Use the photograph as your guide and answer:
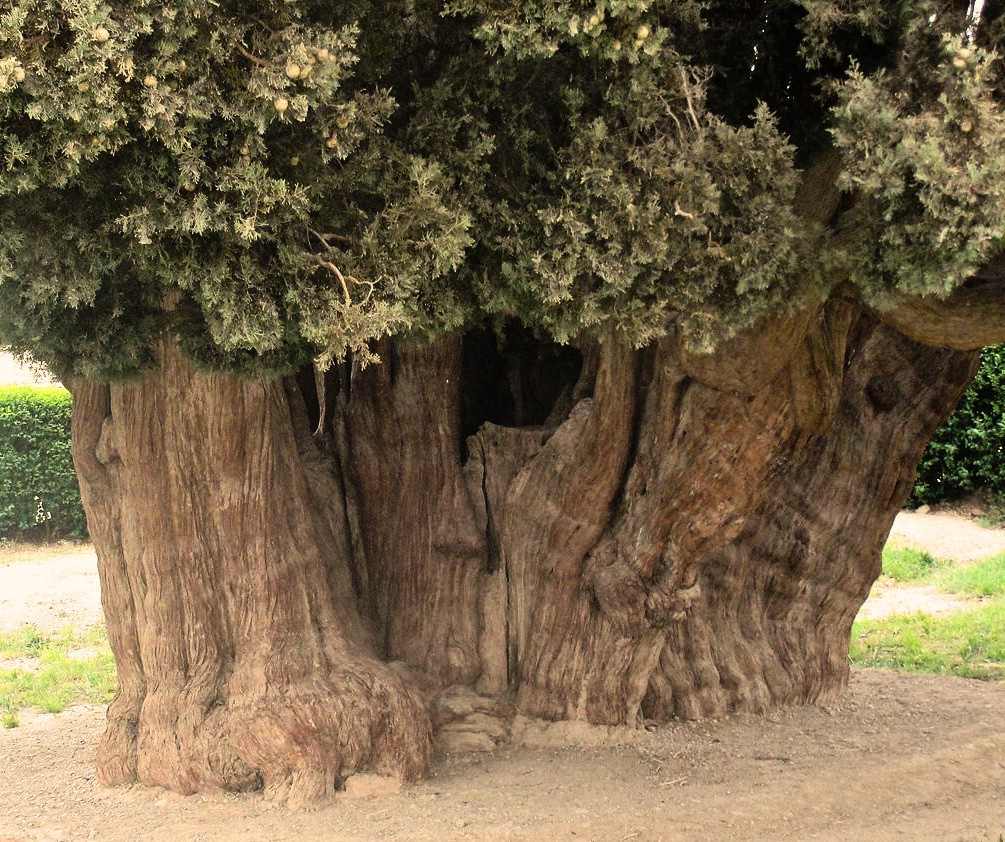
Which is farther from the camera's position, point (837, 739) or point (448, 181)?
point (837, 739)

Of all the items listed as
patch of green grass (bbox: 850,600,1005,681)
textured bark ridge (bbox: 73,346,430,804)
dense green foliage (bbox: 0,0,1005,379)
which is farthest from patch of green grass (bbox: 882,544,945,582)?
dense green foliage (bbox: 0,0,1005,379)

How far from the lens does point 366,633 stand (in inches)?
257

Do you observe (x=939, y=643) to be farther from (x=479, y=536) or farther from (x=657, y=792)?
(x=479, y=536)

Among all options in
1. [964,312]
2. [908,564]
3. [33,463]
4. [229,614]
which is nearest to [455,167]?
[964,312]

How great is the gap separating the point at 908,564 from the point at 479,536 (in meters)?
7.23

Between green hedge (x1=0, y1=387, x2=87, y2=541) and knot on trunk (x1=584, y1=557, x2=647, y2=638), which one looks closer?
knot on trunk (x1=584, y1=557, x2=647, y2=638)

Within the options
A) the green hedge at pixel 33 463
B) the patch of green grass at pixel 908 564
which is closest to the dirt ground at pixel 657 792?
the patch of green grass at pixel 908 564

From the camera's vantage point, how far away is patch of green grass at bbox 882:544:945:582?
38.9 ft

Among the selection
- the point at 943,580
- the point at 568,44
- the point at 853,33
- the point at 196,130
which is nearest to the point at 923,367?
the point at 853,33

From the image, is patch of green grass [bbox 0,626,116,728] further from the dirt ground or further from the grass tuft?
the grass tuft

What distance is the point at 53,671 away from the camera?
934 cm

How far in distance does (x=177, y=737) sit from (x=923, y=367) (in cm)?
460

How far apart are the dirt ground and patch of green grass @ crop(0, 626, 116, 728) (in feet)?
4.27

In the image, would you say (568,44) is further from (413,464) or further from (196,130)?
(413,464)
